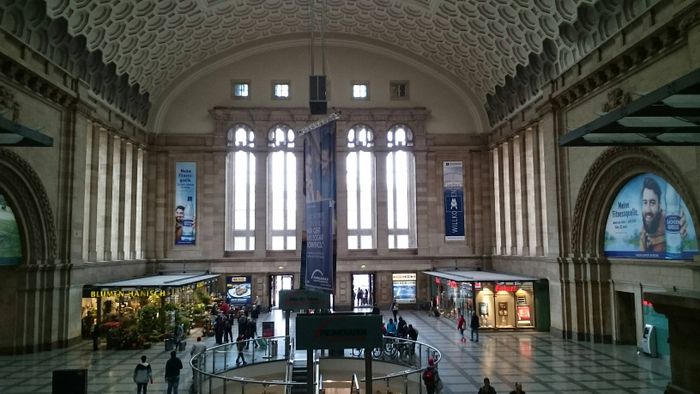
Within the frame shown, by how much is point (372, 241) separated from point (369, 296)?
374 cm

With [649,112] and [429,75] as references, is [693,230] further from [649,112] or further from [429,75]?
[429,75]

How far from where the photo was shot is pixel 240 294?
35844 mm

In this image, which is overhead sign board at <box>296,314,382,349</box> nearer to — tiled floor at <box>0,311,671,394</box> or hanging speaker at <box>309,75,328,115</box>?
tiled floor at <box>0,311,671,394</box>

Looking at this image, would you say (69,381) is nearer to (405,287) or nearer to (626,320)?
(626,320)

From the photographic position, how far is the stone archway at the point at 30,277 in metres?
21.2

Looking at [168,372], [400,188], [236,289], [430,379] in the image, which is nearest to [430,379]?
[430,379]

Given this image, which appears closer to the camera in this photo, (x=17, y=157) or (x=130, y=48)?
(x=17, y=157)

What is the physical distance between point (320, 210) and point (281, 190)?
22.5 meters

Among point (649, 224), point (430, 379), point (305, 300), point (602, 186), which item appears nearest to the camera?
point (430, 379)

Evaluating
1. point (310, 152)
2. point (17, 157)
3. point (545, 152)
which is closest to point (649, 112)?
point (310, 152)

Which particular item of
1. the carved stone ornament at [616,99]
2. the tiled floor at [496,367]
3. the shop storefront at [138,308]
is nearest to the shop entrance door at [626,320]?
the tiled floor at [496,367]

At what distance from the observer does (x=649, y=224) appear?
19.7 m

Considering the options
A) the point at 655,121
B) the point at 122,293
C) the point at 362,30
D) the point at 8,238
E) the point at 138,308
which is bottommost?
the point at 138,308

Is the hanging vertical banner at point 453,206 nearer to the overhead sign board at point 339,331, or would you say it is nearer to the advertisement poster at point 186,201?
the advertisement poster at point 186,201
